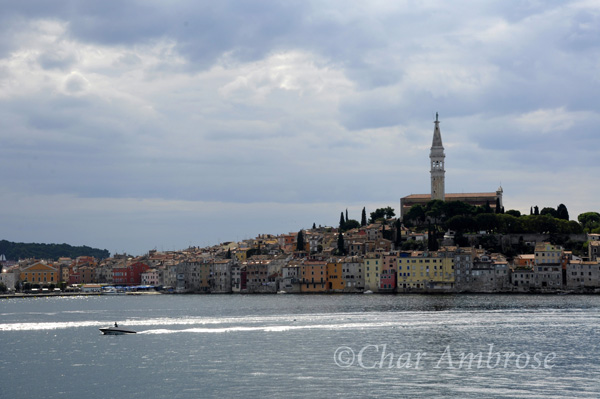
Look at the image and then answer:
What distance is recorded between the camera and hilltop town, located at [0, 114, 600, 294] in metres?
106

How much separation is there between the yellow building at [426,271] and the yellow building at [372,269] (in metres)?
2.94

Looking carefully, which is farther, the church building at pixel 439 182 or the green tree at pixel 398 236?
the church building at pixel 439 182

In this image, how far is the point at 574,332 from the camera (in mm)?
52500

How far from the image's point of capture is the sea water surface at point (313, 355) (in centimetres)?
3466

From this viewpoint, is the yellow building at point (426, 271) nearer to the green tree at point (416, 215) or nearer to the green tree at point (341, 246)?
the green tree at point (341, 246)

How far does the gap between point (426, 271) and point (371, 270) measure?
7447 millimetres

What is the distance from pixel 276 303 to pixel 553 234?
47.4 meters

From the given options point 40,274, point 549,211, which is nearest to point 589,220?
point 549,211

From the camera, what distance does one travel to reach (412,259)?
10812cm

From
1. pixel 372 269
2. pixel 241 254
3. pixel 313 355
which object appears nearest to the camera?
pixel 313 355

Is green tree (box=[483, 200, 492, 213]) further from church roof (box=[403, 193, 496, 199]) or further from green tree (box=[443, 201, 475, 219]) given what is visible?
church roof (box=[403, 193, 496, 199])

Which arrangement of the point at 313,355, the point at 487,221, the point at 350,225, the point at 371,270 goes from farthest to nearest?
the point at 350,225 → the point at 487,221 → the point at 371,270 → the point at 313,355

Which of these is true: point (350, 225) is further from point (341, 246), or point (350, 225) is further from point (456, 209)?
point (456, 209)

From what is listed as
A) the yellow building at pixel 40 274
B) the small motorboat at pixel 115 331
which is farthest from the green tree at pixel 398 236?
the small motorboat at pixel 115 331
